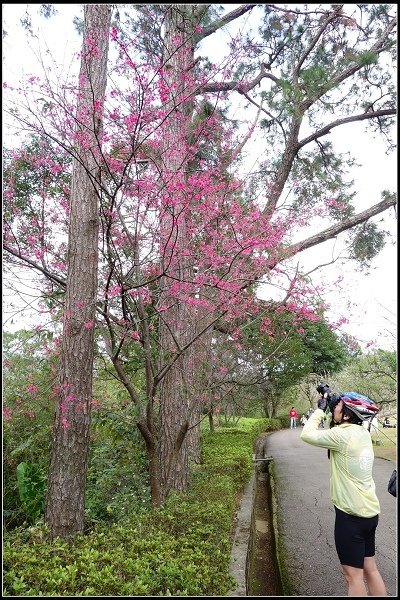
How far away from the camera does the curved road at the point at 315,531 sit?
12.2 feet

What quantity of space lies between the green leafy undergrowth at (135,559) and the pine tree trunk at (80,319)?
0.87 ft

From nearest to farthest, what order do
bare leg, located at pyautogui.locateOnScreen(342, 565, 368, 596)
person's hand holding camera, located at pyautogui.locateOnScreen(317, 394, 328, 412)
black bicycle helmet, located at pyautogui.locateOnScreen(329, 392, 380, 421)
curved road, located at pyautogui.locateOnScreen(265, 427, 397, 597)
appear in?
bare leg, located at pyautogui.locateOnScreen(342, 565, 368, 596) → black bicycle helmet, located at pyautogui.locateOnScreen(329, 392, 380, 421) → person's hand holding camera, located at pyautogui.locateOnScreen(317, 394, 328, 412) → curved road, located at pyautogui.locateOnScreen(265, 427, 397, 597)

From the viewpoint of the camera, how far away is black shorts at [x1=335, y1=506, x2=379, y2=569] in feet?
8.17

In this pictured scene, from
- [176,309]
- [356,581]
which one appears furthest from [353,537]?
[176,309]

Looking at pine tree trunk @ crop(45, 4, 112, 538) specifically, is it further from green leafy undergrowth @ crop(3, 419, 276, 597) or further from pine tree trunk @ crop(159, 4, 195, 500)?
pine tree trunk @ crop(159, 4, 195, 500)

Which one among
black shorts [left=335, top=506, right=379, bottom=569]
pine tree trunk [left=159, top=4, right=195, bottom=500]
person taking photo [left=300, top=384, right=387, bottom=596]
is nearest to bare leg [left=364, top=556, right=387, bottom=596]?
person taking photo [left=300, top=384, right=387, bottom=596]

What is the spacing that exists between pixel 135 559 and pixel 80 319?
5.62 ft

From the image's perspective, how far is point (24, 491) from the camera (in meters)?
A: 4.17

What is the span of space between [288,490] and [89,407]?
556 cm

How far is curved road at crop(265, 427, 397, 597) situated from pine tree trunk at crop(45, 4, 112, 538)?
2.02 m

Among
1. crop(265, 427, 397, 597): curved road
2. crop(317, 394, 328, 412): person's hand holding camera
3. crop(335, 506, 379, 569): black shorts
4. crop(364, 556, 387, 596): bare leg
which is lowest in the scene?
crop(265, 427, 397, 597): curved road

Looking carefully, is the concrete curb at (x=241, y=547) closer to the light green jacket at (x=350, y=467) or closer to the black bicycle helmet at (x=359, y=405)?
the light green jacket at (x=350, y=467)

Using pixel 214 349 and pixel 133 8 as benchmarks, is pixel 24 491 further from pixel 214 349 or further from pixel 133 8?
pixel 133 8

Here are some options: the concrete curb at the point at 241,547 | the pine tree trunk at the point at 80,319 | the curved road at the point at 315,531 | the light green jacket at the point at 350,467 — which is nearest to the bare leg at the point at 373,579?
the light green jacket at the point at 350,467
